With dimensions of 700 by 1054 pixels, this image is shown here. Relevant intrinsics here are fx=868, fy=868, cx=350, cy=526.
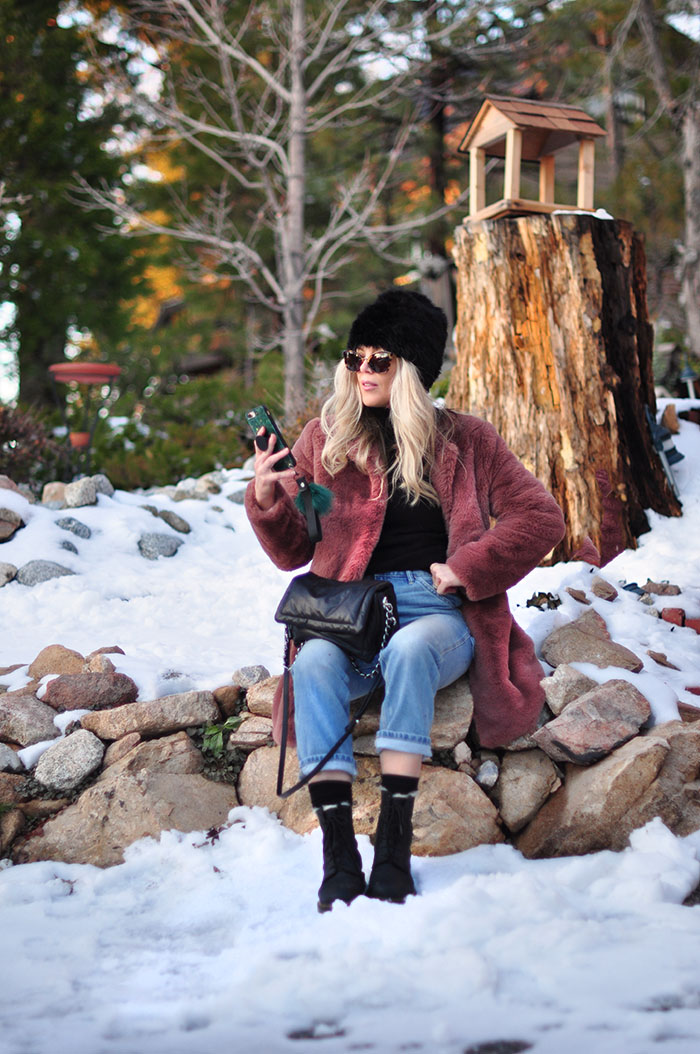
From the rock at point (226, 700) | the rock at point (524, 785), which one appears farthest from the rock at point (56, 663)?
the rock at point (524, 785)

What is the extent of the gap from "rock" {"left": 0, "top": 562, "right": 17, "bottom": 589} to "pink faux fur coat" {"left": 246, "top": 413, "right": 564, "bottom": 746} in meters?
2.24

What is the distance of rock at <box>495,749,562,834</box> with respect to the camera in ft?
9.18

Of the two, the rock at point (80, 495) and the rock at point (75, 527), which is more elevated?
the rock at point (80, 495)

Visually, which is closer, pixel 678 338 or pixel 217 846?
pixel 217 846

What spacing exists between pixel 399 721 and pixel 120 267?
11637 millimetres

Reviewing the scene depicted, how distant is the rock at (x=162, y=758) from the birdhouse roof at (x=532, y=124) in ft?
11.9

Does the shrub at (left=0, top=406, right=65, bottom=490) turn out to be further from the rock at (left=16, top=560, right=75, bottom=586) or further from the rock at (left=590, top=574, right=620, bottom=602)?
the rock at (left=590, top=574, right=620, bottom=602)

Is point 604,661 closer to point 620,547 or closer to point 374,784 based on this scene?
point 374,784

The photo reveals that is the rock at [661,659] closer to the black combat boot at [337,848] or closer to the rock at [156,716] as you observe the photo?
the black combat boot at [337,848]

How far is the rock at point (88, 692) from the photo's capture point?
3299 mm

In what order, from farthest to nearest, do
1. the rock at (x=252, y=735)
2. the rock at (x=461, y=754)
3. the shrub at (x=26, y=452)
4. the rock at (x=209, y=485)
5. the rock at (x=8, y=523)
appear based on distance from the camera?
1. the shrub at (x=26, y=452)
2. the rock at (x=209, y=485)
3. the rock at (x=8, y=523)
4. the rock at (x=252, y=735)
5. the rock at (x=461, y=754)

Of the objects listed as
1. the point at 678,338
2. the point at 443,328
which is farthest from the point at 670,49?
the point at 443,328

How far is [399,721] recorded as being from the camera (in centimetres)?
244

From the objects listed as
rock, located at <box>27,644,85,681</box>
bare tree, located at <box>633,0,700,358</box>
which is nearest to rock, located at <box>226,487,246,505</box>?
rock, located at <box>27,644,85,681</box>
